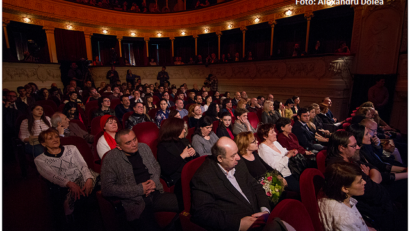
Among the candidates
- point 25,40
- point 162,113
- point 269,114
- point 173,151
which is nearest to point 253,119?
point 269,114

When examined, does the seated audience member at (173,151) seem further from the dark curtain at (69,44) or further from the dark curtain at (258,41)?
the dark curtain at (69,44)

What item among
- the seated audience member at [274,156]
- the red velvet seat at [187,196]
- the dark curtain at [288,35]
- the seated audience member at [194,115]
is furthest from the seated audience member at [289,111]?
the dark curtain at [288,35]

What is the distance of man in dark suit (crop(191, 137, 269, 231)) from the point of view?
1.34m

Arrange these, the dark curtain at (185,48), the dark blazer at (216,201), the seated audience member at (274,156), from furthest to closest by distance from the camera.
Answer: the dark curtain at (185,48) → the seated audience member at (274,156) → the dark blazer at (216,201)

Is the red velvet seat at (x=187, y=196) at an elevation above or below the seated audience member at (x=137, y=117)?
below

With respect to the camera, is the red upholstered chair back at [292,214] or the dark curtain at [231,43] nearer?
the red upholstered chair back at [292,214]

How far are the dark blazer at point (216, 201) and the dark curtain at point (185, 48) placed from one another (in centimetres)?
1238

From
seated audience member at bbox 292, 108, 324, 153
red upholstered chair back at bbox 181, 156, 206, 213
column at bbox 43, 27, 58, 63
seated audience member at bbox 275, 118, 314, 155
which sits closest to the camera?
red upholstered chair back at bbox 181, 156, 206, 213

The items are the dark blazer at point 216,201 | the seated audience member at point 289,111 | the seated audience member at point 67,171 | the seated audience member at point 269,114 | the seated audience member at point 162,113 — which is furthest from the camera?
the seated audience member at point 289,111

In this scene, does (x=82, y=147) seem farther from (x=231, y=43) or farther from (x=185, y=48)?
(x=185, y=48)

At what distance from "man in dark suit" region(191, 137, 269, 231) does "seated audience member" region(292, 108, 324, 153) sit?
1.82m

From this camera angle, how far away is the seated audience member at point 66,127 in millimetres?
2709

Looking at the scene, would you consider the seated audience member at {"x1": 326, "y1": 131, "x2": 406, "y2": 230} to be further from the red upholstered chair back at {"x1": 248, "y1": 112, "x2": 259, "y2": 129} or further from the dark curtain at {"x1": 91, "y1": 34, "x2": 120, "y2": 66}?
the dark curtain at {"x1": 91, "y1": 34, "x2": 120, "y2": 66}

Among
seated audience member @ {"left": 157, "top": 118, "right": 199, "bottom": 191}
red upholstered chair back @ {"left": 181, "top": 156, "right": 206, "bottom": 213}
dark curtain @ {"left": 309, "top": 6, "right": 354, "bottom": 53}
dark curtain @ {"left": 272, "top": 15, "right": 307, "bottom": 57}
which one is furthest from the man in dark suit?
dark curtain @ {"left": 272, "top": 15, "right": 307, "bottom": 57}
